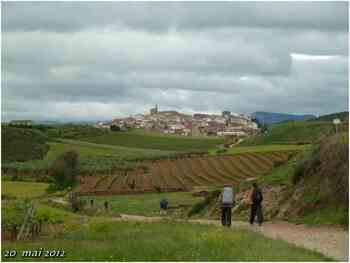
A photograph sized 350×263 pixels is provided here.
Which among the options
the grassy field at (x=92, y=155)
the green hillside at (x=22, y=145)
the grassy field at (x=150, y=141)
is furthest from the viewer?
the grassy field at (x=150, y=141)

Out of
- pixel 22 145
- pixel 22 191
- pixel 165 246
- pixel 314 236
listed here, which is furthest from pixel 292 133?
pixel 165 246

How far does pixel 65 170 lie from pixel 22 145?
39342 mm

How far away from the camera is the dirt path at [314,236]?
56.5 feet

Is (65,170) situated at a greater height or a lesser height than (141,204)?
greater

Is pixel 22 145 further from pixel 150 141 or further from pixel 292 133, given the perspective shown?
pixel 292 133

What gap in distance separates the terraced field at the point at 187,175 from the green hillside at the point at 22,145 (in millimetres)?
25679

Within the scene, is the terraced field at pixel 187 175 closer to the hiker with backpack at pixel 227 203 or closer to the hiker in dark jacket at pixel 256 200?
the hiker in dark jacket at pixel 256 200

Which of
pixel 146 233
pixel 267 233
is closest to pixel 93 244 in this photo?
pixel 146 233

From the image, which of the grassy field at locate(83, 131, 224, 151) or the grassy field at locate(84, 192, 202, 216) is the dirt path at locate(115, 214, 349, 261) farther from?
the grassy field at locate(83, 131, 224, 151)

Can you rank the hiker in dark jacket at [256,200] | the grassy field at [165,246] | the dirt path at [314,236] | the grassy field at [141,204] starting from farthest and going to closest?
the grassy field at [141,204]
the hiker in dark jacket at [256,200]
the dirt path at [314,236]
the grassy field at [165,246]

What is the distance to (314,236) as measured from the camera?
67.4 ft

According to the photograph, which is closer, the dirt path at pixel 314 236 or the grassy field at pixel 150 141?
the dirt path at pixel 314 236

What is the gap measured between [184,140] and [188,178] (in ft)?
257

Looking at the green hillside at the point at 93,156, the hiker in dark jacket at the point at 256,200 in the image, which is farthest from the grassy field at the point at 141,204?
the green hillside at the point at 93,156
